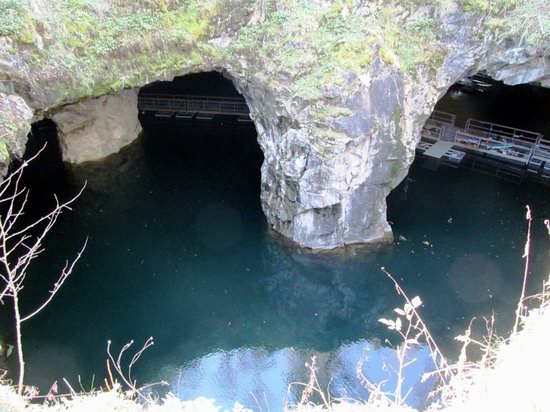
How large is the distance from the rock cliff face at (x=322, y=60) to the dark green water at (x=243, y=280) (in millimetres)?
2174

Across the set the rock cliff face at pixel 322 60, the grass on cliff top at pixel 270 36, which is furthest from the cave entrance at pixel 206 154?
the grass on cliff top at pixel 270 36

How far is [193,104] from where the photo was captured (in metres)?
21.7

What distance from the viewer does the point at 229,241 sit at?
45.8ft

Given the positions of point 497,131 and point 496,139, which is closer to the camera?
point 496,139

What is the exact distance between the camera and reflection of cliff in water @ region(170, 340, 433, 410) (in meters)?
9.57

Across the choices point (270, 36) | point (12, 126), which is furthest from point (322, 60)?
point (12, 126)

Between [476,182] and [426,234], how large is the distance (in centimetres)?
435

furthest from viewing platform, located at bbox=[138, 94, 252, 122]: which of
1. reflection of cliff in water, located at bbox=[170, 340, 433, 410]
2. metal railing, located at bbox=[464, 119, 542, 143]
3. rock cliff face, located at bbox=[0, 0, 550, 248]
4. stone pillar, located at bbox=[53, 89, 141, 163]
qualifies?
reflection of cliff in water, located at bbox=[170, 340, 433, 410]

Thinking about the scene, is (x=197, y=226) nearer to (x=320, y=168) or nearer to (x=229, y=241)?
(x=229, y=241)

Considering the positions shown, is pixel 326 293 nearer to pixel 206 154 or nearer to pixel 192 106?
pixel 206 154

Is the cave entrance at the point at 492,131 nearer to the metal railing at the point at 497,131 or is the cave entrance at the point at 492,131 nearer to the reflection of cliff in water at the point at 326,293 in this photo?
the metal railing at the point at 497,131

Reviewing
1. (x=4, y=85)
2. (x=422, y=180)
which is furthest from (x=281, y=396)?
(x=422, y=180)

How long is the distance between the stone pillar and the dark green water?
4.18ft

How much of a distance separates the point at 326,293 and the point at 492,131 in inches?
484
